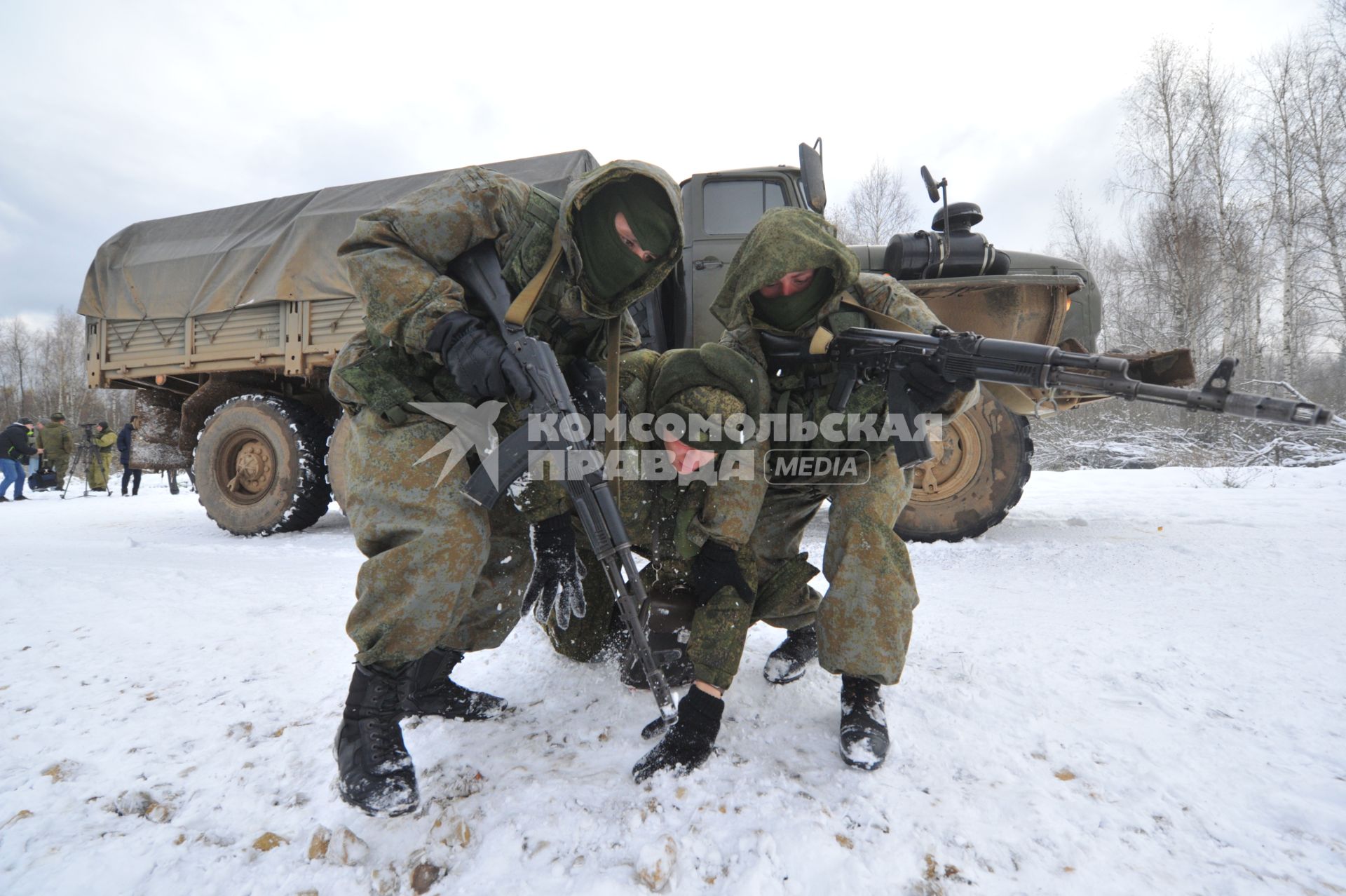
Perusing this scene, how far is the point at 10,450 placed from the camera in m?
9.40

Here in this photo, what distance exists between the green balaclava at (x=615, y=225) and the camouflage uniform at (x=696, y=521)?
0.43 meters

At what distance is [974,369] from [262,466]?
18.8ft

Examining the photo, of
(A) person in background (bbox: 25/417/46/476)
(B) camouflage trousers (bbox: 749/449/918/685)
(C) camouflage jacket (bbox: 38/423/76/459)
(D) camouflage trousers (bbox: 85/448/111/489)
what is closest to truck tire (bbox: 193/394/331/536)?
(B) camouflage trousers (bbox: 749/449/918/685)

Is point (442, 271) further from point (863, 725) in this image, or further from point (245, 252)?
point (245, 252)

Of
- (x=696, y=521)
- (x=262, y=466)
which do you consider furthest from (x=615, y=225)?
(x=262, y=466)

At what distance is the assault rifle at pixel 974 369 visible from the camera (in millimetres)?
1488

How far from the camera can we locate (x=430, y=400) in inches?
69.5

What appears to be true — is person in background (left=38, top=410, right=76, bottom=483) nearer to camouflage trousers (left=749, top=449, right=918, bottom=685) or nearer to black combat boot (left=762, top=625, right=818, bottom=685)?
black combat boot (left=762, top=625, right=818, bottom=685)

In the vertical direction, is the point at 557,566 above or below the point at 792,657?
above

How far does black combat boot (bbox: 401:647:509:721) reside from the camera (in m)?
1.79

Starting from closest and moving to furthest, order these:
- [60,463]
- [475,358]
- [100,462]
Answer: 1. [475,358]
2. [60,463]
3. [100,462]

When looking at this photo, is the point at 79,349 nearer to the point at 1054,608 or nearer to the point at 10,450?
the point at 10,450

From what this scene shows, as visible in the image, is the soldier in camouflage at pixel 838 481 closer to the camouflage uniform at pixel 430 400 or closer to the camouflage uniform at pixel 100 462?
the camouflage uniform at pixel 430 400

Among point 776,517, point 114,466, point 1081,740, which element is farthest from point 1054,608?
point 114,466
